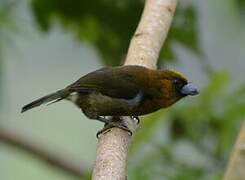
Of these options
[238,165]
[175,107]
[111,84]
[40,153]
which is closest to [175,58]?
[175,107]

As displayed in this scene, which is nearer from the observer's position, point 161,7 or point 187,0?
point 161,7

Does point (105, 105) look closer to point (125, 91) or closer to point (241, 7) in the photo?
point (125, 91)

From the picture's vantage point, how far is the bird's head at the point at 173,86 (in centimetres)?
211

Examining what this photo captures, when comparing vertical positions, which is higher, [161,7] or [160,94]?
[161,7]

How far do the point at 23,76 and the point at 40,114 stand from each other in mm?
1894

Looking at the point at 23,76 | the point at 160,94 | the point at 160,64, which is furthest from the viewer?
the point at 23,76

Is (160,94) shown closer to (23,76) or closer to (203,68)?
(203,68)

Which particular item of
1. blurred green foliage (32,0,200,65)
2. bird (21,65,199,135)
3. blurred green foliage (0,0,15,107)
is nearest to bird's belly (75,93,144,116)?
bird (21,65,199,135)

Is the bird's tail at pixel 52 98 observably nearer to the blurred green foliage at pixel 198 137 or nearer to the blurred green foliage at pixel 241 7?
the blurred green foliage at pixel 198 137

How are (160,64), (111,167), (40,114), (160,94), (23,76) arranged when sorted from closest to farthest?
1. (111,167)
2. (160,94)
3. (160,64)
4. (23,76)
5. (40,114)

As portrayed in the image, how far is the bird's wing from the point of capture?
2156 mm

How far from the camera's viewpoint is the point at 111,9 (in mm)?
2656

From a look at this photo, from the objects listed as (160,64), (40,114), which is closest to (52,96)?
(160,64)

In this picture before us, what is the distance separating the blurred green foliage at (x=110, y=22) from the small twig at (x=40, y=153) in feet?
2.59
